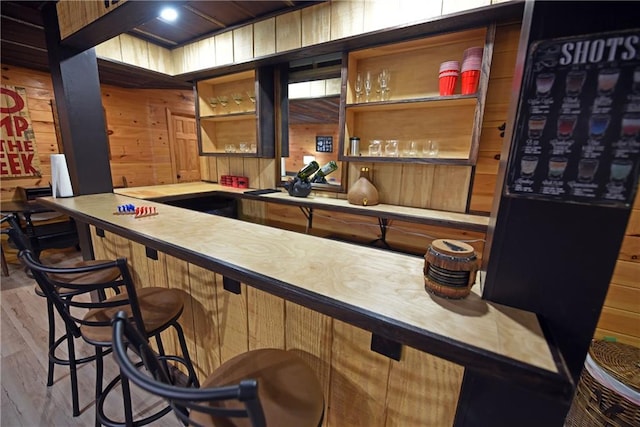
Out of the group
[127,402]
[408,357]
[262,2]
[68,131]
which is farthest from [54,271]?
[262,2]

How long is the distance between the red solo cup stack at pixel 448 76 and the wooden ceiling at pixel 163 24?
1.14 metres

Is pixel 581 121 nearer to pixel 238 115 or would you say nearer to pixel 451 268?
pixel 451 268

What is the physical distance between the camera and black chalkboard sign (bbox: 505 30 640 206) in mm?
499

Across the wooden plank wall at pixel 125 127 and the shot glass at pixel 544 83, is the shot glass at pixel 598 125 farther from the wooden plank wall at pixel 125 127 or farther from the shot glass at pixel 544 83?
the wooden plank wall at pixel 125 127

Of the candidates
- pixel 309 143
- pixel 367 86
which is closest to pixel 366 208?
pixel 367 86

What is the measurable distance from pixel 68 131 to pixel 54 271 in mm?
1712

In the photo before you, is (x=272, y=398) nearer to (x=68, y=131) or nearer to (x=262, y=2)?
(x=68, y=131)

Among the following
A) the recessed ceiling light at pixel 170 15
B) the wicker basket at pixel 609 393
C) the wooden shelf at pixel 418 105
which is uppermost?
the recessed ceiling light at pixel 170 15

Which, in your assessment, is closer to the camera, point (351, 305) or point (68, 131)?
point (351, 305)

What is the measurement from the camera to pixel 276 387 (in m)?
0.82

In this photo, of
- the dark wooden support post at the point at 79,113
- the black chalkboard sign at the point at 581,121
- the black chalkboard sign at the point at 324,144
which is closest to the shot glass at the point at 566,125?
the black chalkboard sign at the point at 581,121

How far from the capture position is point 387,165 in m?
2.19

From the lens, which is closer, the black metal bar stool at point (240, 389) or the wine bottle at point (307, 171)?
the black metal bar stool at point (240, 389)

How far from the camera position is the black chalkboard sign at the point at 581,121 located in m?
0.50
